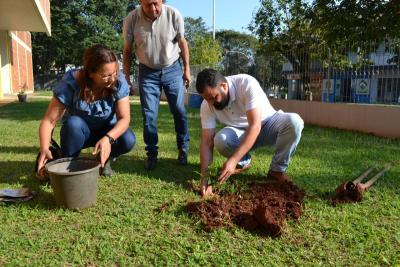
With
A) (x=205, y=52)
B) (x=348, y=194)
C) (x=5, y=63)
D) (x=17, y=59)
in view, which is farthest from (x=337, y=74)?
(x=17, y=59)

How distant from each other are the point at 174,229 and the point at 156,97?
1.92 meters

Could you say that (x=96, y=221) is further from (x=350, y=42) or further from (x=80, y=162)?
(x=350, y=42)

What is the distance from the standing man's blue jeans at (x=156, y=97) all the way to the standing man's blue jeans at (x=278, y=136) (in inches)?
32.9

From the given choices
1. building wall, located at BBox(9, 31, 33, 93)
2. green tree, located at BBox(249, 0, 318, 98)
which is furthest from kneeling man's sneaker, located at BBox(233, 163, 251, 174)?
building wall, located at BBox(9, 31, 33, 93)

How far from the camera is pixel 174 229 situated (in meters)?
2.54

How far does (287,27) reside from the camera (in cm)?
1714

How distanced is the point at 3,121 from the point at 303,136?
19.8ft

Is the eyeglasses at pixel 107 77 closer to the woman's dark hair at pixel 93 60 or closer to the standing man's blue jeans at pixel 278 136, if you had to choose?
the woman's dark hair at pixel 93 60

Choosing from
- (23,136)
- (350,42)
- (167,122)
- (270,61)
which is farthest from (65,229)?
(270,61)

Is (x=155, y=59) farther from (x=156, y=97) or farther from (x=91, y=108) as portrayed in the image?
(x=91, y=108)

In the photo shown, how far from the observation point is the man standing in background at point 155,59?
4047mm

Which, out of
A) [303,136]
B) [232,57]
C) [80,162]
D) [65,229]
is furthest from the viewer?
[232,57]

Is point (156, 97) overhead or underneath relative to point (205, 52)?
underneath

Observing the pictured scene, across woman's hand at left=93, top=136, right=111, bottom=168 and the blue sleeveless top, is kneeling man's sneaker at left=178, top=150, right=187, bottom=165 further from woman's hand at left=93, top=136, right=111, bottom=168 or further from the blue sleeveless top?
woman's hand at left=93, top=136, right=111, bottom=168
